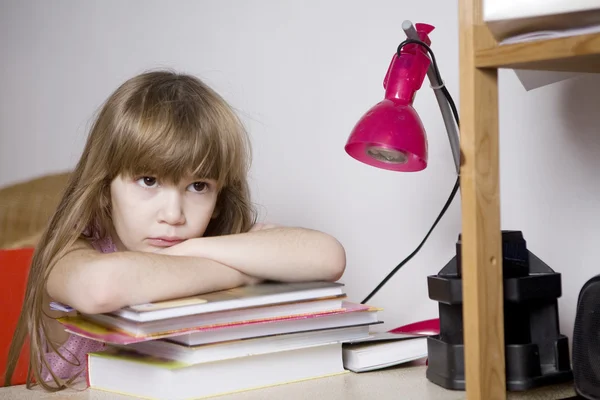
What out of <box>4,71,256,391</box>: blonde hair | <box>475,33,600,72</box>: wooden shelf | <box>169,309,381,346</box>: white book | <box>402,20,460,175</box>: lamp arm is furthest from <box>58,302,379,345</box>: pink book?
<box>475,33,600,72</box>: wooden shelf

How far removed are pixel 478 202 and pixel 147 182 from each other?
447 millimetres

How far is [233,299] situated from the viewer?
85 cm

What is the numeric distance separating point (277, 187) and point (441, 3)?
52 cm

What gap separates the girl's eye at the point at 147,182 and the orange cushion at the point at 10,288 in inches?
11.7

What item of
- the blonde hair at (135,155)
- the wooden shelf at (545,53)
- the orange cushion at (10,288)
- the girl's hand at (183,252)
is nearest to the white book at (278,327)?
the girl's hand at (183,252)

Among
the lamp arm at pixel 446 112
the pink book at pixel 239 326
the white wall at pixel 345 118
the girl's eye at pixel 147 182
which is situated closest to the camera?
the pink book at pixel 239 326

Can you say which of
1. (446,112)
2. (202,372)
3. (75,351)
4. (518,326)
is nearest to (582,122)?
(446,112)

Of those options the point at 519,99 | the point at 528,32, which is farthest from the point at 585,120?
the point at 528,32

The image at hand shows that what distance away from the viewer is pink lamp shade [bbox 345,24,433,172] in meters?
0.90

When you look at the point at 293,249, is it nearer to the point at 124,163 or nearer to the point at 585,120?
the point at 124,163

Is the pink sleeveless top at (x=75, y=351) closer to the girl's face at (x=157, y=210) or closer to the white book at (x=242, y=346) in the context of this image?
the girl's face at (x=157, y=210)

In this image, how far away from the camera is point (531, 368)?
0.86 m

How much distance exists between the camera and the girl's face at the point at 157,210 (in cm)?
103

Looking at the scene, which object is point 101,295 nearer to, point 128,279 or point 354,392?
point 128,279
